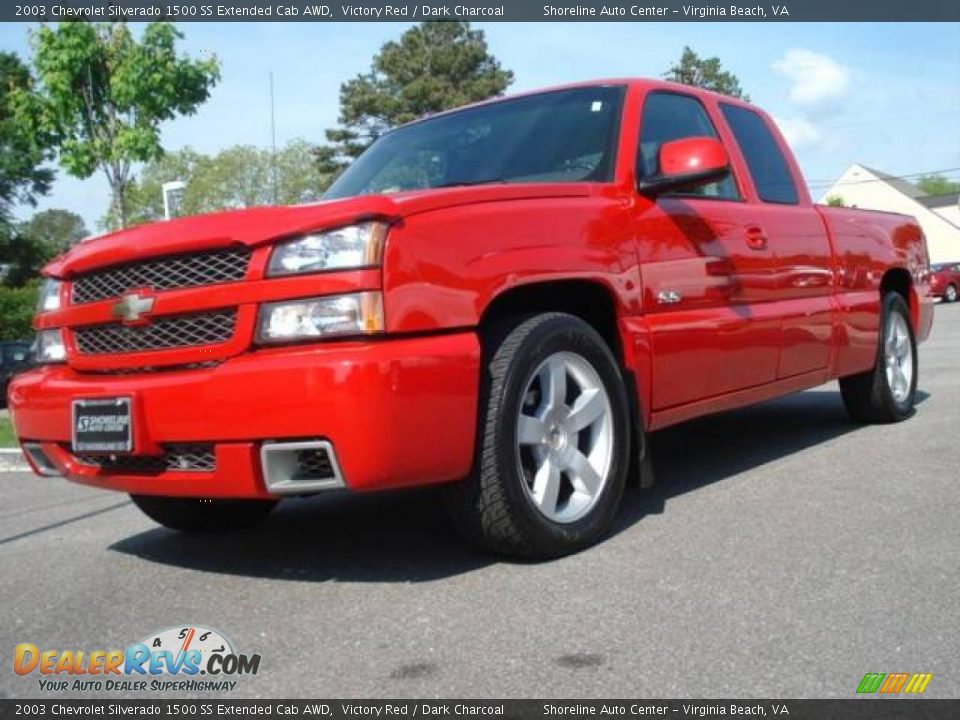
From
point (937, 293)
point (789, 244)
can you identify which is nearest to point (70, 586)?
point (789, 244)

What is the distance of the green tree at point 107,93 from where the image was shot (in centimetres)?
1266

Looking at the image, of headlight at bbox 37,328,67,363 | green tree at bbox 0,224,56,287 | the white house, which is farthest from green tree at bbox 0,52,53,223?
the white house

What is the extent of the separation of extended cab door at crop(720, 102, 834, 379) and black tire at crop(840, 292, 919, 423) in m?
0.87

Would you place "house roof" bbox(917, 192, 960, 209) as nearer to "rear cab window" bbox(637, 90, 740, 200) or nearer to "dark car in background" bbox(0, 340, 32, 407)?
"dark car in background" bbox(0, 340, 32, 407)

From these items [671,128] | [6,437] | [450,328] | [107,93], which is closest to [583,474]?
[450,328]

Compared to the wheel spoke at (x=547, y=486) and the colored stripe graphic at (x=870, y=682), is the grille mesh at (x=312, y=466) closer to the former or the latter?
the wheel spoke at (x=547, y=486)

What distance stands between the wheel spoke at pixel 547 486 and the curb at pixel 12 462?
5.18 meters

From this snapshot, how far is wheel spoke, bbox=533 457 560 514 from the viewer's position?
11.5ft

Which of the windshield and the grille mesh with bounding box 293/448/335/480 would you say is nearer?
the grille mesh with bounding box 293/448/335/480

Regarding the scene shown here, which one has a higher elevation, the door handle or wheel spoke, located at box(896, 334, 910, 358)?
the door handle

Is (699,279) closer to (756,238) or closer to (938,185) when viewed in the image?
(756,238)

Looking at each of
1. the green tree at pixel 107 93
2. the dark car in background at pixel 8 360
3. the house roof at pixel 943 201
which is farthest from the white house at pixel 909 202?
the green tree at pixel 107 93

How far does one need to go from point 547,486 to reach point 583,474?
0.21 meters

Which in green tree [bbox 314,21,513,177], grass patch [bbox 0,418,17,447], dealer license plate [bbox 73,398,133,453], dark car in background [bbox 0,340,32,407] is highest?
green tree [bbox 314,21,513,177]
